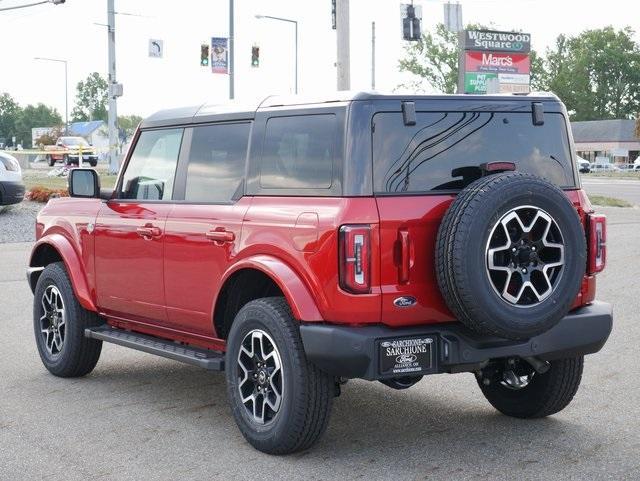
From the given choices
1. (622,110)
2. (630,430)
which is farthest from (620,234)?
(622,110)

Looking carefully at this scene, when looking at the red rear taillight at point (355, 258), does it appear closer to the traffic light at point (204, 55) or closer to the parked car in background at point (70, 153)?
the traffic light at point (204, 55)

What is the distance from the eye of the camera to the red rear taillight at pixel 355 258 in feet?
16.9

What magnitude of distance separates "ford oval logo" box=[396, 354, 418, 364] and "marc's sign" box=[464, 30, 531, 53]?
4042 centimetres

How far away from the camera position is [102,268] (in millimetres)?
7254

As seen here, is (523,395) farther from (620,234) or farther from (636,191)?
(636,191)

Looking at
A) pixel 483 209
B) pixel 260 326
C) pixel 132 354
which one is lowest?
pixel 132 354

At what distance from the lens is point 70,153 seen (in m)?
57.8

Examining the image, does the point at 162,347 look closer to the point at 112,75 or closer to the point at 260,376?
the point at 260,376

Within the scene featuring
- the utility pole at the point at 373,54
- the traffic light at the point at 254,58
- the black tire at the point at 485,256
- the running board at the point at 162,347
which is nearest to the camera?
the black tire at the point at 485,256

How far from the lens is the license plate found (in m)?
5.16

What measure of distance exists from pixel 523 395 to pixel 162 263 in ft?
7.44

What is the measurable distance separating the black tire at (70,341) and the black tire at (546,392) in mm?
2779

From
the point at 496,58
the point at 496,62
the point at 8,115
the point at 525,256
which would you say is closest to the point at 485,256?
the point at 525,256

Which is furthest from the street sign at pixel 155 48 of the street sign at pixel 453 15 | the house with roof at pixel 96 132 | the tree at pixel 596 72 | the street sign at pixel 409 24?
the house with roof at pixel 96 132
